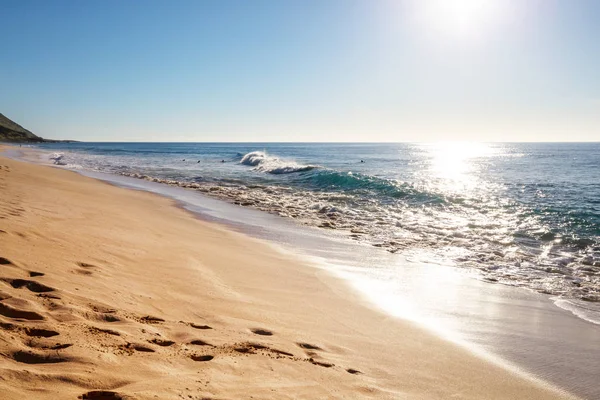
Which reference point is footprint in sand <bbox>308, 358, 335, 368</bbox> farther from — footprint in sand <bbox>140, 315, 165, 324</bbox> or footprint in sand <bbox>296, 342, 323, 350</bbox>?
footprint in sand <bbox>140, 315, 165, 324</bbox>

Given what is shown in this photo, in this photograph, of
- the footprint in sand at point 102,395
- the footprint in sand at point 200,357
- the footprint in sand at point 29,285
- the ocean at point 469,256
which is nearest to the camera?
the footprint in sand at point 102,395

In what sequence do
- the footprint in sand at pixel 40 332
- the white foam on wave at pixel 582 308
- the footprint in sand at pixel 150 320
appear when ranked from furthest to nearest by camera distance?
the white foam on wave at pixel 582 308, the footprint in sand at pixel 150 320, the footprint in sand at pixel 40 332

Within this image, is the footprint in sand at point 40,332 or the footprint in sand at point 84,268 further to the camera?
the footprint in sand at point 84,268

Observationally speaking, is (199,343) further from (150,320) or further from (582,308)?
(582,308)

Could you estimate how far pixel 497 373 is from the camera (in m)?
3.89

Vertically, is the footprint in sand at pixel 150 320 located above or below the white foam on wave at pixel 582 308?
above

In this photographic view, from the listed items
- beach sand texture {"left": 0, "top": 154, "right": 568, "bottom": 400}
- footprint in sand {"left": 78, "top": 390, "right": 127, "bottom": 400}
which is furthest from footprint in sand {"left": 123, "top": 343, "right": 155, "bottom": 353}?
footprint in sand {"left": 78, "top": 390, "right": 127, "bottom": 400}

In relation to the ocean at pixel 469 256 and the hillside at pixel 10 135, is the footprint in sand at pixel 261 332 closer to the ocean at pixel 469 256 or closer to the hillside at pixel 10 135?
the ocean at pixel 469 256

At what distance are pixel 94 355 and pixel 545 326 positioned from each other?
5314mm

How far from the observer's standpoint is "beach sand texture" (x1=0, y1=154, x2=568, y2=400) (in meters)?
2.83

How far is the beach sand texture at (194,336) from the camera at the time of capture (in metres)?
2.83

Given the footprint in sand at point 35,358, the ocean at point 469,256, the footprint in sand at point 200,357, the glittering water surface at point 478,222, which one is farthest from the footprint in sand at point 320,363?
the glittering water surface at point 478,222

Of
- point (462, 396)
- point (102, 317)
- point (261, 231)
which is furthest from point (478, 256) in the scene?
point (102, 317)

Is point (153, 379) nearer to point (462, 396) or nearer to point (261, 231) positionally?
point (462, 396)
